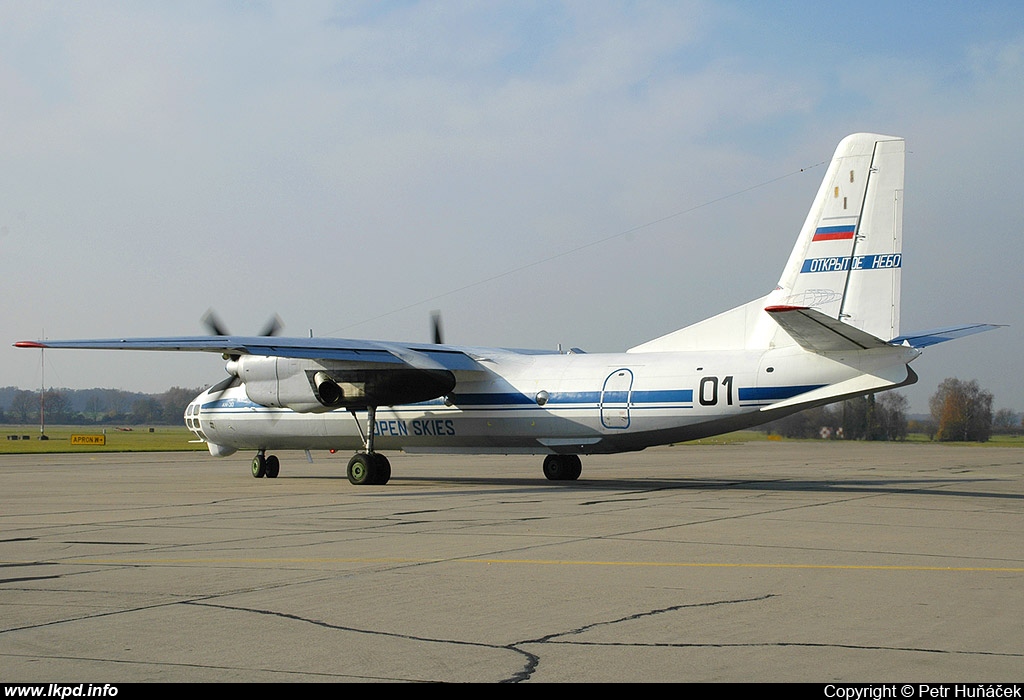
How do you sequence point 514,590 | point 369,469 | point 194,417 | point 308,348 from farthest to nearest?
point 194,417 < point 369,469 < point 308,348 < point 514,590

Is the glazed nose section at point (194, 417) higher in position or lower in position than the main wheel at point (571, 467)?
higher

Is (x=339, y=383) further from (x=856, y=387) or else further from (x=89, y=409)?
(x=89, y=409)

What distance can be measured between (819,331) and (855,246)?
2.34 metres

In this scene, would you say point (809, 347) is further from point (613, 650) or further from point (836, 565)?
point (613, 650)

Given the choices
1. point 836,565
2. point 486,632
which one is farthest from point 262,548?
point 836,565

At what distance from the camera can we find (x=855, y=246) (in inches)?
771

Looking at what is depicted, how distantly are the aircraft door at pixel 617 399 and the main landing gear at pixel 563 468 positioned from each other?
324 centimetres

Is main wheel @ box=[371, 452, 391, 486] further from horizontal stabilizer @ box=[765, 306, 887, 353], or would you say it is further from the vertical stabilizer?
horizontal stabilizer @ box=[765, 306, 887, 353]

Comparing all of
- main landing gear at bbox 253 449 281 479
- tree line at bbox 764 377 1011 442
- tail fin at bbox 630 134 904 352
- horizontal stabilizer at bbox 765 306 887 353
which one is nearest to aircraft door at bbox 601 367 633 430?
tail fin at bbox 630 134 904 352

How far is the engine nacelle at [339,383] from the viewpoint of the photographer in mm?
24438

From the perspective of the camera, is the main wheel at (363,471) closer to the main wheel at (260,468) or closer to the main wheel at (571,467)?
the main wheel at (571,467)

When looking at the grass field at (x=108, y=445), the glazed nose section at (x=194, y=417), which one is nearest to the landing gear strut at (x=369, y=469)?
the glazed nose section at (x=194, y=417)

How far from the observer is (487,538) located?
1290cm

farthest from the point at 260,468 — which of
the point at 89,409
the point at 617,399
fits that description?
the point at 89,409
